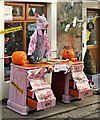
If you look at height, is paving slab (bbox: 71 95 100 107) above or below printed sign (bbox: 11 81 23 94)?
below

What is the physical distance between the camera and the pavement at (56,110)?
A: 19.4 ft

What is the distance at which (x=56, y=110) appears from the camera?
6.36 meters

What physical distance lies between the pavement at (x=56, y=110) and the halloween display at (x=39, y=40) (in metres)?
1.34

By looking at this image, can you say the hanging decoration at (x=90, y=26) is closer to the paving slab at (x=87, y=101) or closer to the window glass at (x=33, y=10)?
the window glass at (x=33, y=10)

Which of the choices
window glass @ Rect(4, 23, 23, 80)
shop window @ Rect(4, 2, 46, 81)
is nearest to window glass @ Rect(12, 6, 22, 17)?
shop window @ Rect(4, 2, 46, 81)

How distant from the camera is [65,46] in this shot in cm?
821

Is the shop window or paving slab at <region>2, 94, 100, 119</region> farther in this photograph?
the shop window

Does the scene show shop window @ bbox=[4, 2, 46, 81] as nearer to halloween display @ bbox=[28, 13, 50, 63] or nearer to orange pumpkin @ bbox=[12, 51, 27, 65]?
halloween display @ bbox=[28, 13, 50, 63]

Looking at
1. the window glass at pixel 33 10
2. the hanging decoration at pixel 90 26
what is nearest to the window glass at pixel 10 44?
the window glass at pixel 33 10

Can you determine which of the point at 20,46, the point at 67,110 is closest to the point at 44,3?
the point at 20,46

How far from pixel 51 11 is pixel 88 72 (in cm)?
210

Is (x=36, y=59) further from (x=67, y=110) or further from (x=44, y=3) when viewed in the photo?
(x=44, y=3)

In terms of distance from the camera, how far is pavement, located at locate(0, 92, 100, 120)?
593cm

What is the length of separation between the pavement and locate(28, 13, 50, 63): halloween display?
4.38 ft
